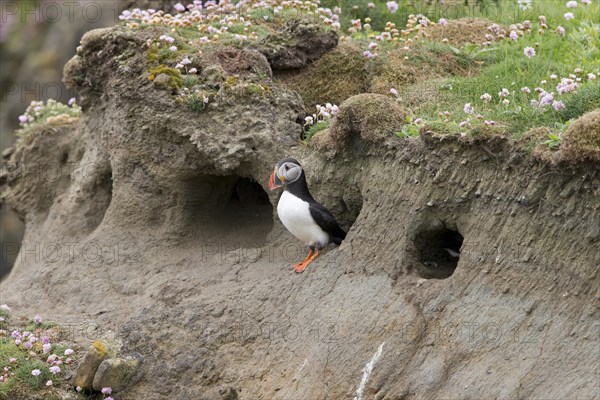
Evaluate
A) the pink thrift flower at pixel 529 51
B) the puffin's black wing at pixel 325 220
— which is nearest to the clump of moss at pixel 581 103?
the pink thrift flower at pixel 529 51

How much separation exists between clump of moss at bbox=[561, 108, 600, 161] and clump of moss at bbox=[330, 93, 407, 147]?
79.5 inches

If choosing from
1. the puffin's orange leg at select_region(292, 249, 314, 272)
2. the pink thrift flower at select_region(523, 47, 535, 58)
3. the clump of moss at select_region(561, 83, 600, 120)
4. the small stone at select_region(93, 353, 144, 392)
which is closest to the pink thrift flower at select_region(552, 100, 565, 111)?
the clump of moss at select_region(561, 83, 600, 120)

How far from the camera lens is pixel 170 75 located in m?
11.5

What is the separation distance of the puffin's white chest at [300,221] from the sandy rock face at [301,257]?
0.62ft

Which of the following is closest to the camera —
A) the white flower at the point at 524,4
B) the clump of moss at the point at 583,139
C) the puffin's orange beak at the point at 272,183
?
the clump of moss at the point at 583,139

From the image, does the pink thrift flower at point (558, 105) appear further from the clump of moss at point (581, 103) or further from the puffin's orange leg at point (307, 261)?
the puffin's orange leg at point (307, 261)

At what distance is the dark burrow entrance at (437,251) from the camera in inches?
379

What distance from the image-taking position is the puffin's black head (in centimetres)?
1031

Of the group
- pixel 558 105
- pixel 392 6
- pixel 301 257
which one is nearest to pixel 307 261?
pixel 301 257

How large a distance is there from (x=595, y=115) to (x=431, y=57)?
4.09 metres

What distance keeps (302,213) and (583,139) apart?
9.46 ft

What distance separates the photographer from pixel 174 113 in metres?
11.3

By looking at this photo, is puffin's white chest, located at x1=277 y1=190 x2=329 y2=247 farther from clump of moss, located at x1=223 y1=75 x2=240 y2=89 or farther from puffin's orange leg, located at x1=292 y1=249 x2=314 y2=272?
clump of moss, located at x1=223 y1=75 x2=240 y2=89

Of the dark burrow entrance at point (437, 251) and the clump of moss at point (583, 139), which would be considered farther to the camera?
the dark burrow entrance at point (437, 251)
